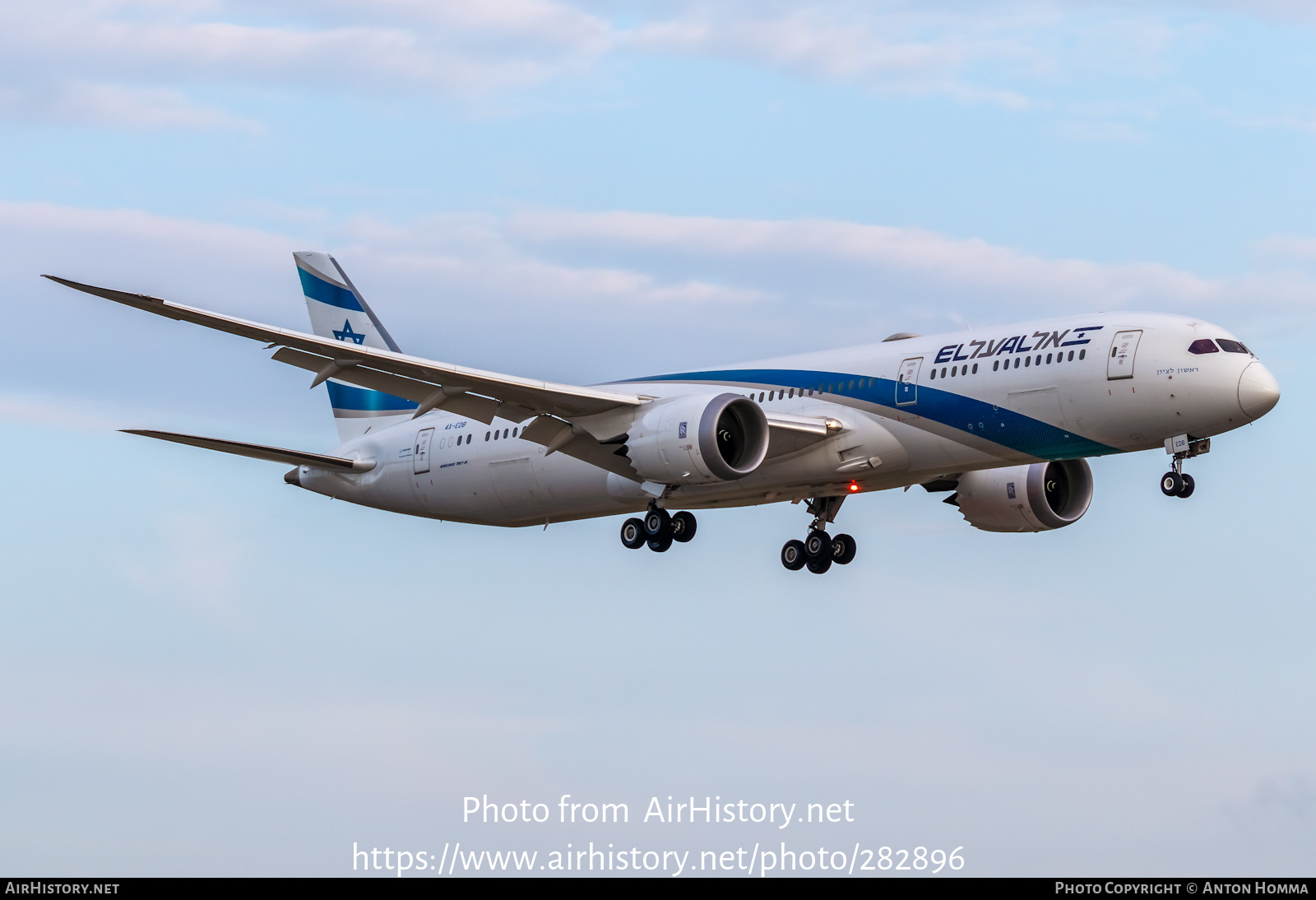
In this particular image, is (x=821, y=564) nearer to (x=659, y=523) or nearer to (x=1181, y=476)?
(x=659, y=523)

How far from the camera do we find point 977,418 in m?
38.5

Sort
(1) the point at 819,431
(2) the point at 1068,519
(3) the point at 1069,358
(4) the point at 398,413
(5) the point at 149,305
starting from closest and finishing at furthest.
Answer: (5) the point at 149,305 → (3) the point at 1069,358 → (1) the point at 819,431 → (2) the point at 1068,519 → (4) the point at 398,413

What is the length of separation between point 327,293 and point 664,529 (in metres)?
15.9

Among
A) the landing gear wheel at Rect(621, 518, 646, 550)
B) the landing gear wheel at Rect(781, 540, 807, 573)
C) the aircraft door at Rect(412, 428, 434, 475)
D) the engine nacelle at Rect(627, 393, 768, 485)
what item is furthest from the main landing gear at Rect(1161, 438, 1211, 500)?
the aircraft door at Rect(412, 428, 434, 475)

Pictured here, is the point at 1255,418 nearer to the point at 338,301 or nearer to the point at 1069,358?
the point at 1069,358

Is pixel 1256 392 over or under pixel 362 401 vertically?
under

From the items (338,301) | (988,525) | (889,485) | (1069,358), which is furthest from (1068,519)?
(338,301)

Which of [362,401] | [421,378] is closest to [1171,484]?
[421,378]

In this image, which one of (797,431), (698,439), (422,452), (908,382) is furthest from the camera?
(422,452)

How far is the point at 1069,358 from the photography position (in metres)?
37.5

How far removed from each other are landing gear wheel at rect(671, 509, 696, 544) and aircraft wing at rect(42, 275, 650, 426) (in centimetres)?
322

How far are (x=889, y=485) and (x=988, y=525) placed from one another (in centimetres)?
538

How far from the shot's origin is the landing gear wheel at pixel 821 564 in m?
44.5

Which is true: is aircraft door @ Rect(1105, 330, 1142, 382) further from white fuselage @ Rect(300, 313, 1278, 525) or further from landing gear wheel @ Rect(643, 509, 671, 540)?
landing gear wheel @ Rect(643, 509, 671, 540)
